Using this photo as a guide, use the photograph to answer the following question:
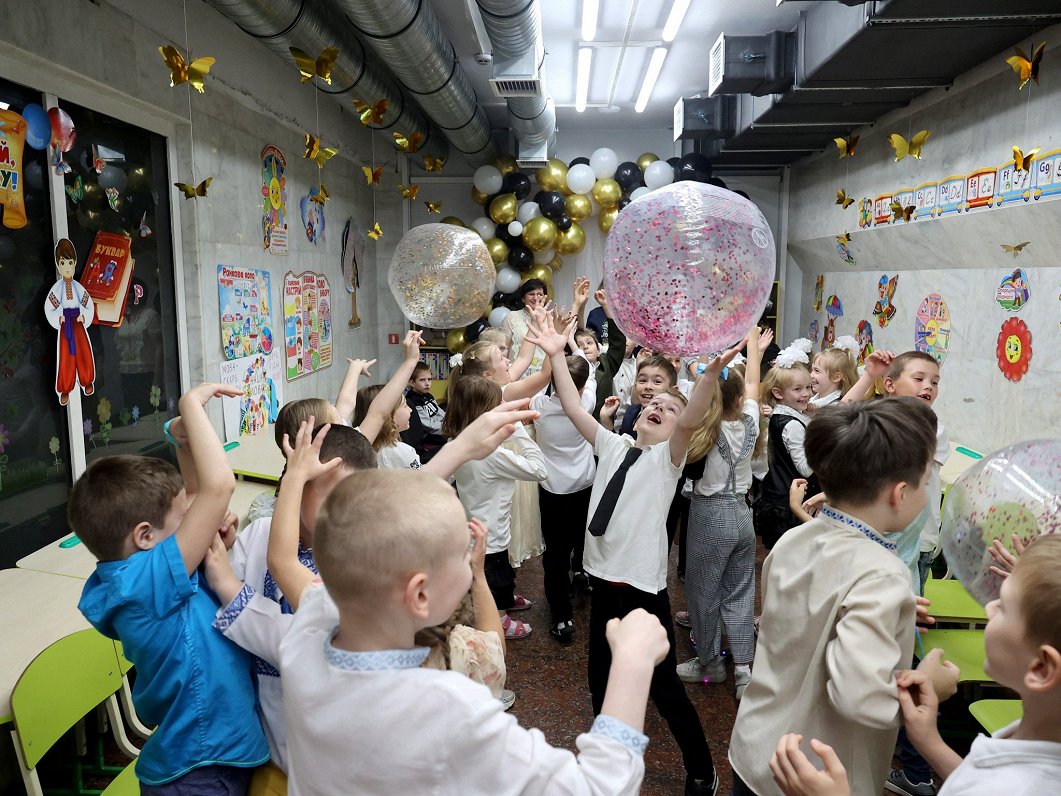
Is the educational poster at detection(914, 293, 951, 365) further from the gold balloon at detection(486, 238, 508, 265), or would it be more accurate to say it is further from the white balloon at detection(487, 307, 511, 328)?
the gold balloon at detection(486, 238, 508, 265)

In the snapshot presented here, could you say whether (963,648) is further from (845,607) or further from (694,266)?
(694,266)

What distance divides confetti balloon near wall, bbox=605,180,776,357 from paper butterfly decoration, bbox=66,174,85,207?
250 cm

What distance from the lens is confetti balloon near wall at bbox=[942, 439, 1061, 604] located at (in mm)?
1312

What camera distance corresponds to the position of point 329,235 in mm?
6242

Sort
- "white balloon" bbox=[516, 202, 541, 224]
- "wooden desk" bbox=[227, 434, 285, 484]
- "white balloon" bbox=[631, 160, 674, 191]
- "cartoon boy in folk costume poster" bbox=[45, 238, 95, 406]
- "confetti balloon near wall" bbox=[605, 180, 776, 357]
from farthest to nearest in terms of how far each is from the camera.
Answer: "white balloon" bbox=[516, 202, 541, 224] → "white balloon" bbox=[631, 160, 674, 191] → "wooden desk" bbox=[227, 434, 285, 484] → "cartoon boy in folk costume poster" bbox=[45, 238, 95, 406] → "confetti balloon near wall" bbox=[605, 180, 776, 357]

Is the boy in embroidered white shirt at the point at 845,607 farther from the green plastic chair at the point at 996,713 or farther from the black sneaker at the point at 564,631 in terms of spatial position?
the black sneaker at the point at 564,631

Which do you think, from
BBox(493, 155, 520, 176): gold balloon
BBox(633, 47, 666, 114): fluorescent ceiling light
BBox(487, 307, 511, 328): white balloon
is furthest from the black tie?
BBox(493, 155, 520, 176): gold balloon

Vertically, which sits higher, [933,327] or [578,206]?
[578,206]

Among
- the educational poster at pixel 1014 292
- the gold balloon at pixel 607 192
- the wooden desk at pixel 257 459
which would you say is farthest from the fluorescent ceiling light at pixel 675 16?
the wooden desk at pixel 257 459

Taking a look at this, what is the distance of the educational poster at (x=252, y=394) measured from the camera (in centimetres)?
426

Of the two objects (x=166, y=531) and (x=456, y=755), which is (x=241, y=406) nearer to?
(x=166, y=531)

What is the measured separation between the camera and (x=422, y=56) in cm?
419

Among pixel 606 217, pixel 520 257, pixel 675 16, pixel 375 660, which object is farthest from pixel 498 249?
pixel 375 660

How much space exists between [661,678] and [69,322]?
2733mm
